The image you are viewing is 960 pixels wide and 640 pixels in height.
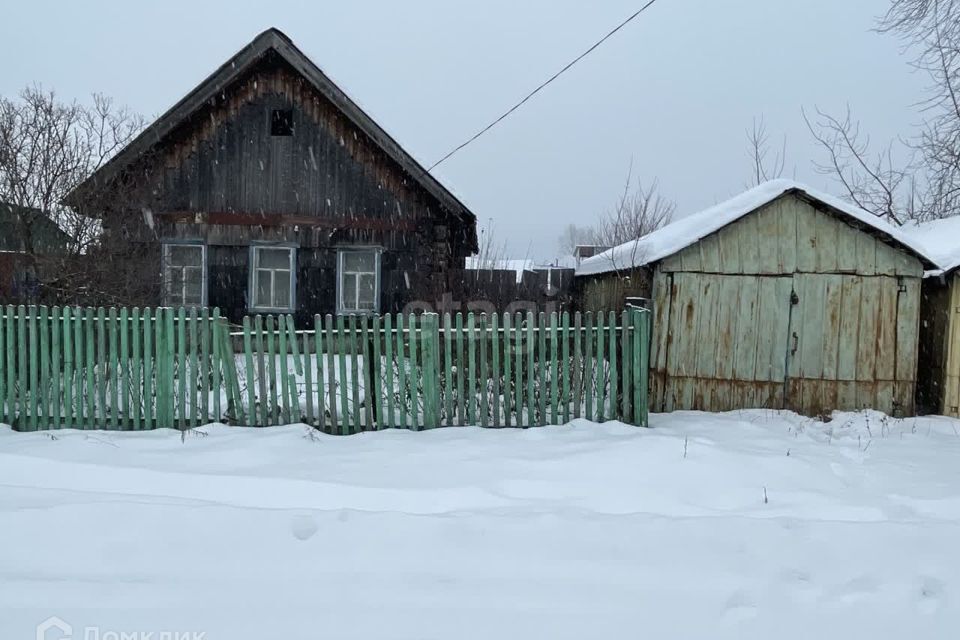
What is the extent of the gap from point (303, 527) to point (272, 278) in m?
8.62

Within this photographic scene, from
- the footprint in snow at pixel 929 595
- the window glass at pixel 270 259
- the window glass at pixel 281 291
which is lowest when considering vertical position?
the footprint in snow at pixel 929 595

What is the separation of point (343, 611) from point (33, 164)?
1101cm

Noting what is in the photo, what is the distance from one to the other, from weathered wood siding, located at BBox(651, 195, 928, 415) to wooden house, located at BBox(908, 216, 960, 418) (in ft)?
2.11

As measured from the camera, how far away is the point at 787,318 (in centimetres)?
767

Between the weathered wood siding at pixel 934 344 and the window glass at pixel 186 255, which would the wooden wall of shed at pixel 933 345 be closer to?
the weathered wood siding at pixel 934 344

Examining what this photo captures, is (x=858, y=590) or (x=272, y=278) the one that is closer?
(x=858, y=590)

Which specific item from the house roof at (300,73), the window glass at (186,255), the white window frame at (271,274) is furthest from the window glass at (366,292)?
the window glass at (186,255)

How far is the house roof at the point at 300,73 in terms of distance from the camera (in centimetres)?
1041

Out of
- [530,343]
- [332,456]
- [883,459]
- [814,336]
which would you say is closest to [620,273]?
[814,336]

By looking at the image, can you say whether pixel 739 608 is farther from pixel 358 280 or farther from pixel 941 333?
pixel 358 280

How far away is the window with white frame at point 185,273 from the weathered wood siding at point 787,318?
8721 millimetres

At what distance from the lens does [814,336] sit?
25.2 ft

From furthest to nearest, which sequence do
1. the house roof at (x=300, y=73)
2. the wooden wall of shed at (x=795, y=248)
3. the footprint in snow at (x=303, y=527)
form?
1. the house roof at (x=300, y=73)
2. the wooden wall of shed at (x=795, y=248)
3. the footprint in snow at (x=303, y=527)

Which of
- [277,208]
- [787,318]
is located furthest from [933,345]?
[277,208]
